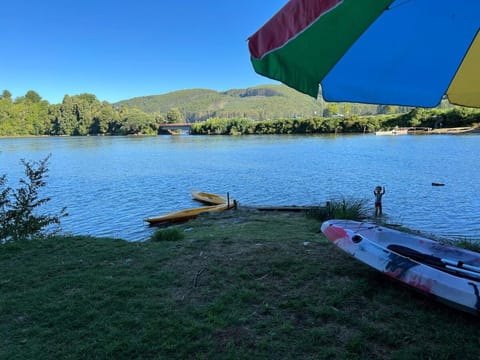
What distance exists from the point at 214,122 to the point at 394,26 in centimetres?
10146

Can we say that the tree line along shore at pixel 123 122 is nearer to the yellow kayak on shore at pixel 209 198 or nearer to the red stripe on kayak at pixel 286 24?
the yellow kayak on shore at pixel 209 198

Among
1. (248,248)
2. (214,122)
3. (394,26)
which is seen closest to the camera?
(394,26)

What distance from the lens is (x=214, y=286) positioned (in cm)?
368

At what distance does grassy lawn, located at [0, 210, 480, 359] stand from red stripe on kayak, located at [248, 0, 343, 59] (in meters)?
2.08

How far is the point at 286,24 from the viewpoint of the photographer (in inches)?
82.1

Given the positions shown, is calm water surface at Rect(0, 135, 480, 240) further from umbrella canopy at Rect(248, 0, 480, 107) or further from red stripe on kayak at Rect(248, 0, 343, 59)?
red stripe on kayak at Rect(248, 0, 343, 59)

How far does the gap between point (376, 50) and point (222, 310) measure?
264 centimetres

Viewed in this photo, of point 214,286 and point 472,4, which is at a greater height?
point 472,4

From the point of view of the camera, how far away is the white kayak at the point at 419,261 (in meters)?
2.82

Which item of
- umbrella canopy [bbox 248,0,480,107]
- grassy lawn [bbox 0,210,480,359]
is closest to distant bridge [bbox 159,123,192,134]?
grassy lawn [bbox 0,210,480,359]

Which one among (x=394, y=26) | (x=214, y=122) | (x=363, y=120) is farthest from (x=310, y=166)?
(x=214, y=122)

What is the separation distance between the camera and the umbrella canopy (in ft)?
6.67

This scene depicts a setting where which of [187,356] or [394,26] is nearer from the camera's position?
[187,356]

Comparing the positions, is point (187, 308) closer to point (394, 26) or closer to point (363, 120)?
point (394, 26)
